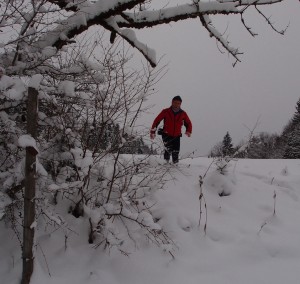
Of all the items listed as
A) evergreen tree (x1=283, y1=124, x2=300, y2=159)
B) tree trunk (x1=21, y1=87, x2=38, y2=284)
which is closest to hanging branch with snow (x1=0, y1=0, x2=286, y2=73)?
tree trunk (x1=21, y1=87, x2=38, y2=284)

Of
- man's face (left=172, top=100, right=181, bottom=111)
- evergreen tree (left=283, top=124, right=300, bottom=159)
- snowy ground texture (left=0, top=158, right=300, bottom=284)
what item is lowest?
snowy ground texture (left=0, top=158, right=300, bottom=284)

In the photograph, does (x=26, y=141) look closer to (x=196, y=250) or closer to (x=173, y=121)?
(x=196, y=250)

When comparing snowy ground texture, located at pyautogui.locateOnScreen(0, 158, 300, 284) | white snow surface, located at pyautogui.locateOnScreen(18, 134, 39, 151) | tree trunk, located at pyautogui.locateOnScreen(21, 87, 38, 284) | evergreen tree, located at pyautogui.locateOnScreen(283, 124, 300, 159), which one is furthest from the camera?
evergreen tree, located at pyautogui.locateOnScreen(283, 124, 300, 159)

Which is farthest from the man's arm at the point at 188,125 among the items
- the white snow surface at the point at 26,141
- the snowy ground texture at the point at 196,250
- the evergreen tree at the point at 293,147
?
the evergreen tree at the point at 293,147

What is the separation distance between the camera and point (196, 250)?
4.88m

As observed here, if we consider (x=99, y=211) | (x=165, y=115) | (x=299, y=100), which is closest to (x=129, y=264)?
(x=99, y=211)

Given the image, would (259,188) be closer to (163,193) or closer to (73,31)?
(163,193)

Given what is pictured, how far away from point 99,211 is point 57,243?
0.74 meters

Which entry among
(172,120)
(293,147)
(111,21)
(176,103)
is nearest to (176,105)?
(176,103)

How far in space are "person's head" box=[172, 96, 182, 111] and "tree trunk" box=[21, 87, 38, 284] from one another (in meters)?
4.28

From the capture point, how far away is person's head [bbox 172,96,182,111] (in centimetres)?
762

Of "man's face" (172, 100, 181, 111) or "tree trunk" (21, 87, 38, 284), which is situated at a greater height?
"man's face" (172, 100, 181, 111)

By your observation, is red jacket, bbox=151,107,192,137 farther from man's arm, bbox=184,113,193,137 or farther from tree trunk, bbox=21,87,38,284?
tree trunk, bbox=21,87,38,284

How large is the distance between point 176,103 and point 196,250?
138 inches
